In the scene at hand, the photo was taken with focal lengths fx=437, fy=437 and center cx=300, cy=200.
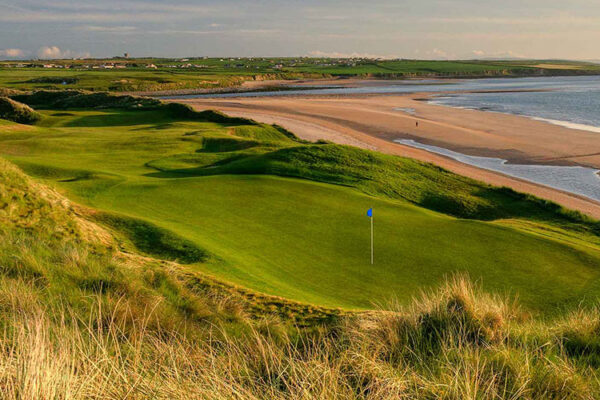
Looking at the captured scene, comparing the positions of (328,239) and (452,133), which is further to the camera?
(452,133)

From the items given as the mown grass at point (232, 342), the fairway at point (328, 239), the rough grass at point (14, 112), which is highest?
the rough grass at point (14, 112)

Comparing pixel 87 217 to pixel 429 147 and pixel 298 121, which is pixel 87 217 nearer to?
pixel 429 147

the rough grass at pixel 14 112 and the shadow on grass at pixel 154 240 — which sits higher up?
the rough grass at pixel 14 112

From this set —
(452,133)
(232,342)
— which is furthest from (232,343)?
(452,133)

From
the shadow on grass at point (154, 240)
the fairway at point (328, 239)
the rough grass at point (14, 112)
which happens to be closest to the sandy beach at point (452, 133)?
the fairway at point (328, 239)

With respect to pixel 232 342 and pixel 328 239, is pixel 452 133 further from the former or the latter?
pixel 232 342

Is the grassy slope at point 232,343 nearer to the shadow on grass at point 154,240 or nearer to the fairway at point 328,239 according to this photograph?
the shadow on grass at point 154,240

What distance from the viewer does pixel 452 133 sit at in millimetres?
41156

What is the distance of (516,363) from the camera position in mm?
3486

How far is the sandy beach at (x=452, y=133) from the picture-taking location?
28127mm

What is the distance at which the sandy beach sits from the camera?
2813cm

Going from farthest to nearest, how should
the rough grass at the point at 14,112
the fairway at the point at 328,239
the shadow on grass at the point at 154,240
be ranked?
1. the rough grass at the point at 14,112
2. the shadow on grass at the point at 154,240
3. the fairway at the point at 328,239

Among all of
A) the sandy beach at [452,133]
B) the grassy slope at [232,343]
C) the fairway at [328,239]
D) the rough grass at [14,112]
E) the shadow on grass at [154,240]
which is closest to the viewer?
the grassy slope at [232,343]

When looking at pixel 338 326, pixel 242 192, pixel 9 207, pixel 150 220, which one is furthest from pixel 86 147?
pixel 338 326
